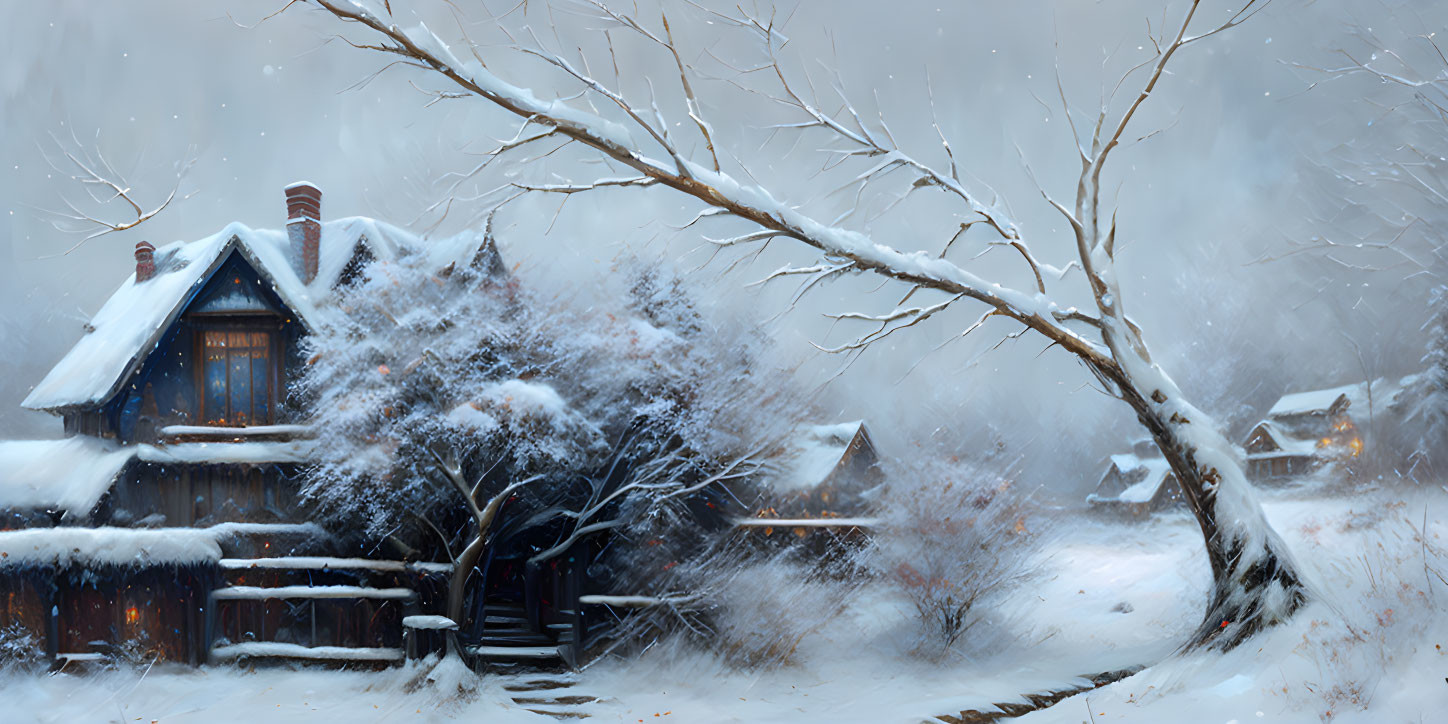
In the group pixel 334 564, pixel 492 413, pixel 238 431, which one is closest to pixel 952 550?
pixel 492 413

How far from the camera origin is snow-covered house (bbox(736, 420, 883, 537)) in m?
18.1

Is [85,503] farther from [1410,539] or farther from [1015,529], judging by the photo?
[1410,539]

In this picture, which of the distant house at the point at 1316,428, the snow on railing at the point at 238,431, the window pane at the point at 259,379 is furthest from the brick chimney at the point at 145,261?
the distant house at the point at 1316,428

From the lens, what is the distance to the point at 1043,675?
1434 centimetres

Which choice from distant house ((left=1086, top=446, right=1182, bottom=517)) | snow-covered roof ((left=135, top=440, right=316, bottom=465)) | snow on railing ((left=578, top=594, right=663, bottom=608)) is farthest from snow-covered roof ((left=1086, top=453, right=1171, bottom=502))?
snow-covered roof ((left=135, top=440, right=316, bottom=465))

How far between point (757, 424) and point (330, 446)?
7496mm

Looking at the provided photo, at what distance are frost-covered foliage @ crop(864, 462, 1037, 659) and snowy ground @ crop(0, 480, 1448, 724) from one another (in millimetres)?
530

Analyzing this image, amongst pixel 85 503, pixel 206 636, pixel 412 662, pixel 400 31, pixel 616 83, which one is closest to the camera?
pixel 400 31

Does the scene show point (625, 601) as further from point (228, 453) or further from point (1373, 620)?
point (1373, 620)

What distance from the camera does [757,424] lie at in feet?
56.1

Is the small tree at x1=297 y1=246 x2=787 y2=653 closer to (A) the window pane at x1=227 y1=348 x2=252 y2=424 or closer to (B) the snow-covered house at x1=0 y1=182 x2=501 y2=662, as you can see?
(B) the snow-covered house at x1=0 y1=182 x2=501 y2=662

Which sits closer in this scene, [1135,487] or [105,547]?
[105,547]

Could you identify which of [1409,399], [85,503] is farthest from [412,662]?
[1409,399]

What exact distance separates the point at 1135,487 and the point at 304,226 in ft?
118
